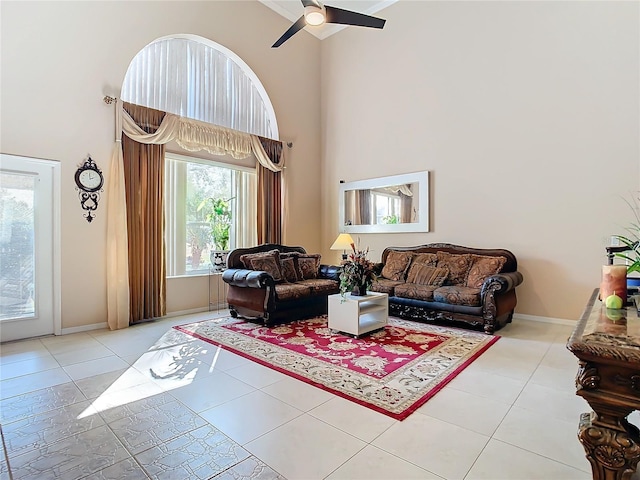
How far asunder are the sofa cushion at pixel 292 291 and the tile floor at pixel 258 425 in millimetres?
1256

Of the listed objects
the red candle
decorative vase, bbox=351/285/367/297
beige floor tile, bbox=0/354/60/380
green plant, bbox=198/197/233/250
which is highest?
green plant, bbox=198/197/233/250

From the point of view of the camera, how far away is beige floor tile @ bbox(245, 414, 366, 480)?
5.82 feet

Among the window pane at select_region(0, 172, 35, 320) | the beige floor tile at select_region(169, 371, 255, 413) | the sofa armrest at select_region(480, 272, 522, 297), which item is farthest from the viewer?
the sofa armrest at select_region(480, 272, 522, 297)

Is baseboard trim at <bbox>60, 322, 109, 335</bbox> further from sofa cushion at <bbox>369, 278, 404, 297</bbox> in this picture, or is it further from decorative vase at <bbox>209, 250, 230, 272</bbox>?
sofa cushion at <bbox>369, 278, 404, 297</bbox>

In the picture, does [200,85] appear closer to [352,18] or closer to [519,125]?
[352,18]

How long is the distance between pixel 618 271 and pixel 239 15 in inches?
253

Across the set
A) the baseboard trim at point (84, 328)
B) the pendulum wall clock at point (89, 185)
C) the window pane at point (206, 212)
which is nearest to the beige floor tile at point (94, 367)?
the baseboard trim at point (84, 328)

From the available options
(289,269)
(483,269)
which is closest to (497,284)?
(483,269)

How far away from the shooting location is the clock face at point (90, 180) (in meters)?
4.34

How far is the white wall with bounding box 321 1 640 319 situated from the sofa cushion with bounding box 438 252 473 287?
1.53ft

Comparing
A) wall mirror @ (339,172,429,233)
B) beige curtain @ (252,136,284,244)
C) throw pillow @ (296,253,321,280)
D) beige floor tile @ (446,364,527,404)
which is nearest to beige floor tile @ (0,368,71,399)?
throw pillow @ (296,253,321,280)

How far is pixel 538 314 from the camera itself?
16.0 feet

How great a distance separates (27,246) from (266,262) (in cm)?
274

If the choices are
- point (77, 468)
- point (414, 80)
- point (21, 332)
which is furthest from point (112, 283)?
point (414, 80)
